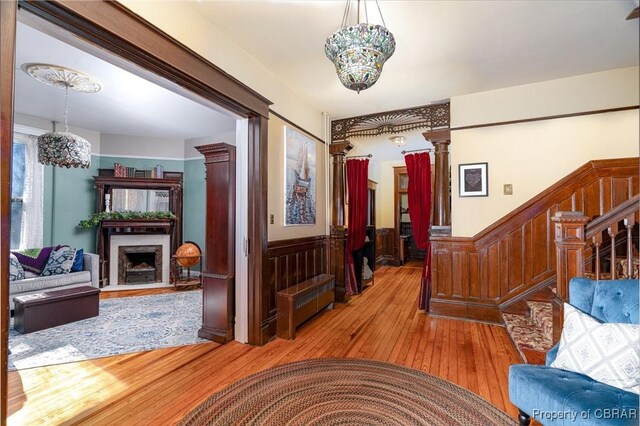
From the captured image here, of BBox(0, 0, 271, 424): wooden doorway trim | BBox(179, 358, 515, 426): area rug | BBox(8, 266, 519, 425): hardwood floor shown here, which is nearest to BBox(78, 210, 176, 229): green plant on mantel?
BBox(8, 266, 519, 425): hardwood floor

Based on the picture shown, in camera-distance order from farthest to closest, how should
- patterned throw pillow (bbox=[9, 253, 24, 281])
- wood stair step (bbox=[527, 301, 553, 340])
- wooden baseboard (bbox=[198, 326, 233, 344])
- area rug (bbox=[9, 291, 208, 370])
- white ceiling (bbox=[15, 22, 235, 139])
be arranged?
patterned throw pillow (bbox=[9, 253, 24, 281]) < wooden baseboard (bbox=[198, 326, 233, 344]) < white ceiling (bbox=[15, 22, 235, 139]) < area rug (bbox=[9, 291, 208, 370]) < wood stair step (bbox=[527, 301, 553, 340])

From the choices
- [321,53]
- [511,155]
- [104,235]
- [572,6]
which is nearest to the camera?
[572,6]

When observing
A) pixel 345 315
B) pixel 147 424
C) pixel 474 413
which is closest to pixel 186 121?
pixel 345 315

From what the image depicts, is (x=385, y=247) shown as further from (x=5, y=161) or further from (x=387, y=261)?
(x=5, y=161)

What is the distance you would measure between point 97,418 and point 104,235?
15.5ft

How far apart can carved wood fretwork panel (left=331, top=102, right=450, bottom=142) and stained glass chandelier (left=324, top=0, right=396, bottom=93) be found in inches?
97.2

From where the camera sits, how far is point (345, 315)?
3.87m

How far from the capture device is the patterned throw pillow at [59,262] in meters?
4.26

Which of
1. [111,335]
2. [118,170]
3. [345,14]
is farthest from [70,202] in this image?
[345,14]

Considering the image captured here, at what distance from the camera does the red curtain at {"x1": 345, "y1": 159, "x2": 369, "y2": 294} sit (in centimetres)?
482

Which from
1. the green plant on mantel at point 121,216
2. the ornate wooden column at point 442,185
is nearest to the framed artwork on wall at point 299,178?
the ornate wooden column at point 442,185

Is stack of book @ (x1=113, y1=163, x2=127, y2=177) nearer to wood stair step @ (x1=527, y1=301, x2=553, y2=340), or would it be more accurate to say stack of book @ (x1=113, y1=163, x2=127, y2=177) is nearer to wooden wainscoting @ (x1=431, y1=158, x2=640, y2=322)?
wooden wainscoting @ (x1=431, y1=158, x2=640, y2=322)

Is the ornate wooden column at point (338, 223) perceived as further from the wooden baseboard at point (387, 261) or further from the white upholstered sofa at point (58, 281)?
the white upholstered sofa at point (58, 281)

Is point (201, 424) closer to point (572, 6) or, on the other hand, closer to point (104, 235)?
point (572, 6)
